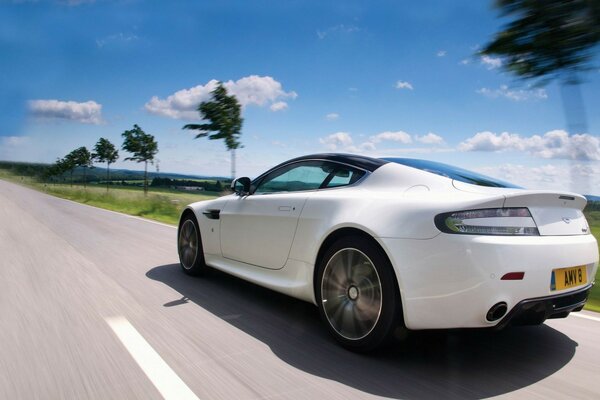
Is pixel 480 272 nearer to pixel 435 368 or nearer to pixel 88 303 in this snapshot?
pixel 435 368

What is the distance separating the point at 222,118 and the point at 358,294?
16015mm

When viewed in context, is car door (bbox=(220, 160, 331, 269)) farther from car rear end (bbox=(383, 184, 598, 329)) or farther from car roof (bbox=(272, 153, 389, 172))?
car rear end (bbox=(383, 184, 598, 329))

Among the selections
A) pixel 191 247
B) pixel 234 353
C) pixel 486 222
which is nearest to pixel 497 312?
pixel 486 222

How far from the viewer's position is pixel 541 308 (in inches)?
103

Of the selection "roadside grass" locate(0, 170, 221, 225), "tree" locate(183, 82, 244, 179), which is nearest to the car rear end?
"roadside grass" locate(0, 170, 221, 225)

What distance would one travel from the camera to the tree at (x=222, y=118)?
59.8 feet

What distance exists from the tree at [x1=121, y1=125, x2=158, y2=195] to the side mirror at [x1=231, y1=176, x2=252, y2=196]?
42557 millimetres

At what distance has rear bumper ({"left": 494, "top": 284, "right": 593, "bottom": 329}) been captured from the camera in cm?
255

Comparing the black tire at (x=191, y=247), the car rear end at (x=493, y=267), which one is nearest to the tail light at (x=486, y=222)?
the car rear end at (x=493, y=267)

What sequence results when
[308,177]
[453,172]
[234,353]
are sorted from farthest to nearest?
1. [308,177]
2. [453,172]
3. [234,353]

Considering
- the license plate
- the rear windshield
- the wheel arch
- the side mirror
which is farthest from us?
the side mirror

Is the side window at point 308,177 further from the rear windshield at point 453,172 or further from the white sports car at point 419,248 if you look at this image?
the rear windshield at point 453,172

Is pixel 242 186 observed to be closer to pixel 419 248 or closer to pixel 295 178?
pixel 295 178

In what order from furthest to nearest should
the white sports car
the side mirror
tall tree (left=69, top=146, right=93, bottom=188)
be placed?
tall tree (left=69, top=146, right=93, bottom=188) → the side mirror → the white sports car
